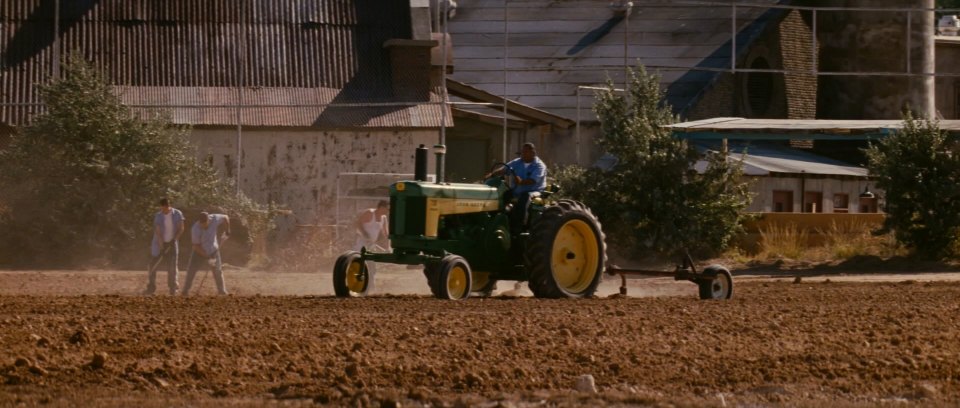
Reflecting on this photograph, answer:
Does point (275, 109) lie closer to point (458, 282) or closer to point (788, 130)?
point (788, 130)

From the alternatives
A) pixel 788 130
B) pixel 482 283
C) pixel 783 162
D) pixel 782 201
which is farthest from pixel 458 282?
pixel 783 162

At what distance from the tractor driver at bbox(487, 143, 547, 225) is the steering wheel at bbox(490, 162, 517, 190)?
0.01 meters

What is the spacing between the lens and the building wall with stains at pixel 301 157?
99.3ft

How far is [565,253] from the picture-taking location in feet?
Result: 57.5

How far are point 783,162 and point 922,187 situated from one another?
8847mm

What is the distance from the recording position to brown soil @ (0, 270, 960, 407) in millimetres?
9711

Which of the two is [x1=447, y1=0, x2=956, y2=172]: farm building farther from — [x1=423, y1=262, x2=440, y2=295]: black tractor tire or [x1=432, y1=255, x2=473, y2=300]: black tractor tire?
[x1=432, y1=255, x2=473, y2=300]: black tractor tire

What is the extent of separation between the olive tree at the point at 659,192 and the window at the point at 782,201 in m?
6.77

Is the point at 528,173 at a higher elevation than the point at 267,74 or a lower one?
lower

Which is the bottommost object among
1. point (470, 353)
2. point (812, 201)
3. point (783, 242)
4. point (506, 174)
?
point (470, 353)

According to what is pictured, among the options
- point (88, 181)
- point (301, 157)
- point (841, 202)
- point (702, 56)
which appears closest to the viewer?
point (88, 181)

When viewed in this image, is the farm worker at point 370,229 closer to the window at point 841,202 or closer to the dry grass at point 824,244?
the dry grass at point 824,244

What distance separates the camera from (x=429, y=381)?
10109 mm

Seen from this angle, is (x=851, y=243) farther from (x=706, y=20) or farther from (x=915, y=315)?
(x=915, y=315)
